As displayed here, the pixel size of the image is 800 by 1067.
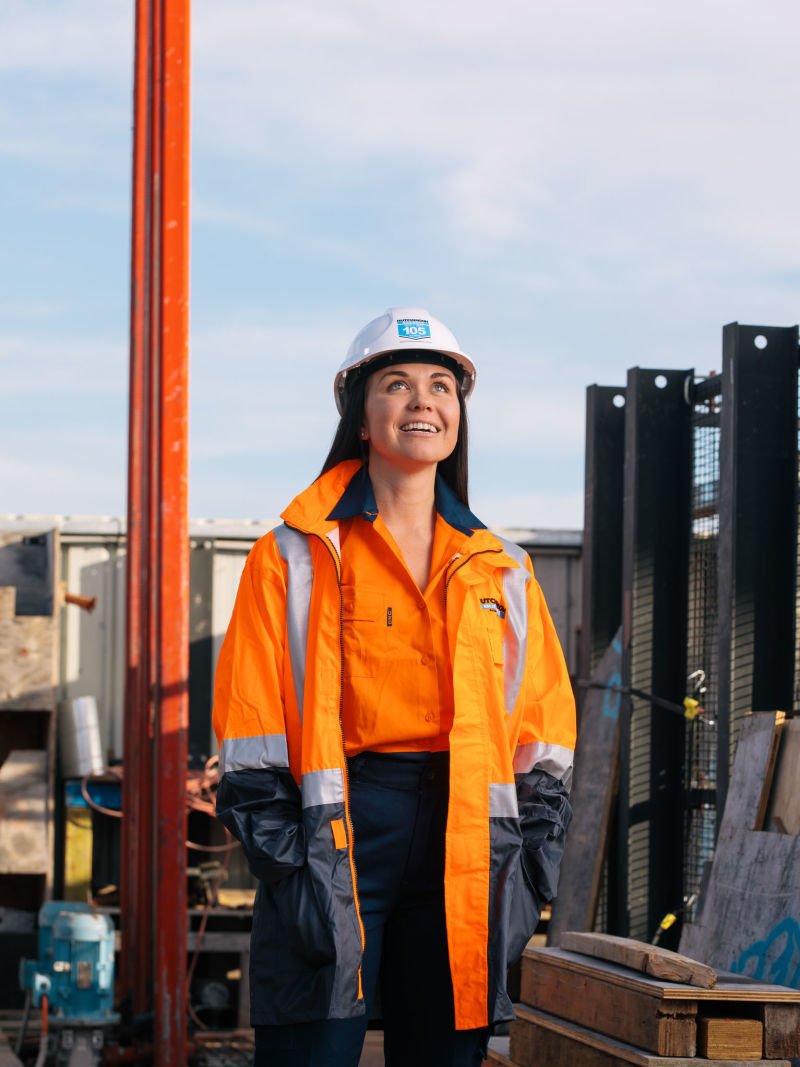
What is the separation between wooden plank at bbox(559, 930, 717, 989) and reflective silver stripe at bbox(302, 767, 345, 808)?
6.03 feet

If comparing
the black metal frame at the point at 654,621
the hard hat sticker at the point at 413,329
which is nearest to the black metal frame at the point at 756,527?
the black metal frame at the point at 654,621

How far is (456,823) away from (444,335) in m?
1.13

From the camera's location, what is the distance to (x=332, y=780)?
318 centimetres

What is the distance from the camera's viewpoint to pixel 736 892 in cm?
594

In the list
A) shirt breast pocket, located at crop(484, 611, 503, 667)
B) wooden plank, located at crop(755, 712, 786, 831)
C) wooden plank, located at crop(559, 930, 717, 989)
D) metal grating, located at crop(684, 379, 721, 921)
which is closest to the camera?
shirt breast pocket, located at crop(484, 611, 503, 667)

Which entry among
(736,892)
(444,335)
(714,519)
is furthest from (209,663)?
(444,335)

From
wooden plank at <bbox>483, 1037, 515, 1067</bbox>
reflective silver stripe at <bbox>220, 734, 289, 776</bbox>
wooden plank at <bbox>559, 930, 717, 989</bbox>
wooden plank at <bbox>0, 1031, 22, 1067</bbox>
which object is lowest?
wooden plank at <bbox>0, 1031, 22, 1067</bbox>

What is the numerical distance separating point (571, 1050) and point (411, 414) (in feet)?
7.89

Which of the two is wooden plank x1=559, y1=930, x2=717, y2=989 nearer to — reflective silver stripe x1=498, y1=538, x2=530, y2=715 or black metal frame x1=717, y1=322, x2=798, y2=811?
reflective silver stripe x1=498, y1=538, x2=530, y2=715

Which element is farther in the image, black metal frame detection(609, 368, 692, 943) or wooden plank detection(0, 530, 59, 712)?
wooden plank detection(0, 530, 59, 712)

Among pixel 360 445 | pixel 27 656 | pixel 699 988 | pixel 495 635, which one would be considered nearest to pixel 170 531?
pixel 27 656

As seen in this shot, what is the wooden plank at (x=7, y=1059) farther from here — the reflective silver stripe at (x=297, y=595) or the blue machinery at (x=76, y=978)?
the reflective silver stripe at (x=297, y=595)

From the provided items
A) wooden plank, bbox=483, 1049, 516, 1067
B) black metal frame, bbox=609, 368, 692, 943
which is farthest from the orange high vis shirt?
black metal frame, bbox=609, 368, 692, 943

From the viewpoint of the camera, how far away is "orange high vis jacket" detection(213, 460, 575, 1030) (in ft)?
10.3
